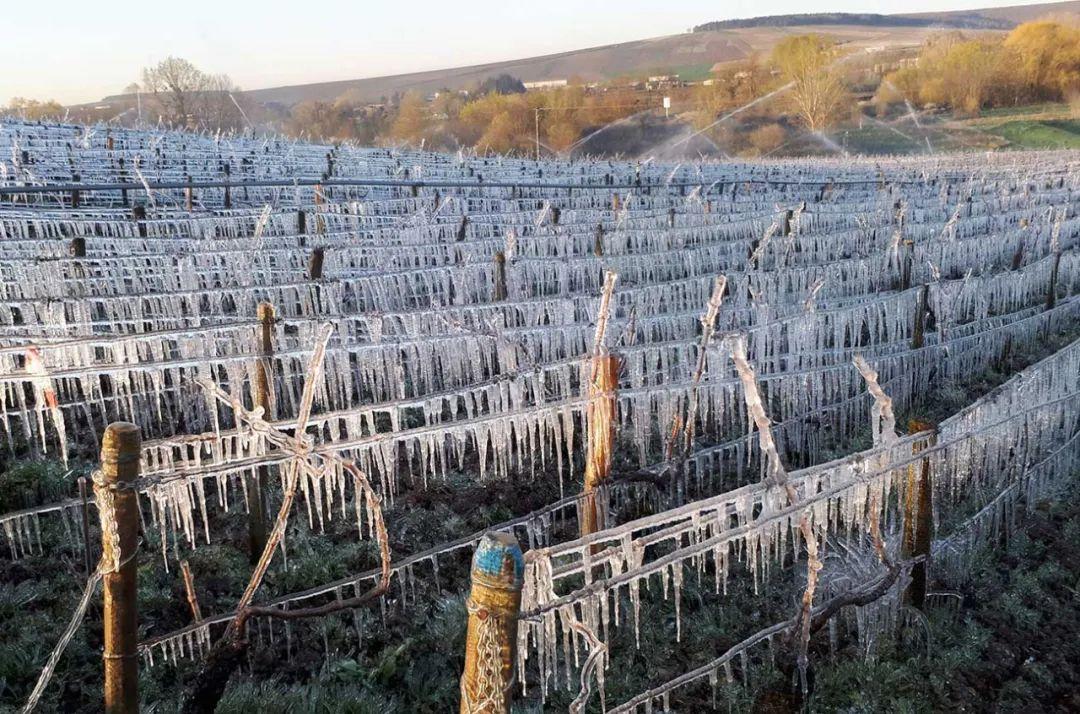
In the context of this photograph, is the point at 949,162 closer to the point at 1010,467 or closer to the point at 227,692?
the point at 1010,467

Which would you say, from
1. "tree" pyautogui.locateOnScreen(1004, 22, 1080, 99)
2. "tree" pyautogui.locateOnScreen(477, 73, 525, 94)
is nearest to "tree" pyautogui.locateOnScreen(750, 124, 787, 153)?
"tree" pyautogui.locateOnScreen(1004, 22, 1080, 99)

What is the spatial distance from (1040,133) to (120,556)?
206ft

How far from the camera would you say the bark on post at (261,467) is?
4.82m

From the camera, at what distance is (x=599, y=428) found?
4215mm

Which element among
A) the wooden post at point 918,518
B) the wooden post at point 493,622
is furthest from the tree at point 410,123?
the wooden post at point 493,622

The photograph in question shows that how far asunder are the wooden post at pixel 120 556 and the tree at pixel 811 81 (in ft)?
218

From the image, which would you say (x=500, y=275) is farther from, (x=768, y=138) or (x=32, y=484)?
(x=768, y=138)

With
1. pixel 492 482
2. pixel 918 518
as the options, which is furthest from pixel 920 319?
pixel 492 482

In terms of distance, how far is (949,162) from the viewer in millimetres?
38125

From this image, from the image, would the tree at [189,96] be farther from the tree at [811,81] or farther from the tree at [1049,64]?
the tree at [1049,64]

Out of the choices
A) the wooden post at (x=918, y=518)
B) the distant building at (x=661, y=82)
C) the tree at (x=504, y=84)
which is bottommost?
the wooden post at (x=918, y=518)

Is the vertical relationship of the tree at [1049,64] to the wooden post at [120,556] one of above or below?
above

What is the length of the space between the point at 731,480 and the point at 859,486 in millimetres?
2464

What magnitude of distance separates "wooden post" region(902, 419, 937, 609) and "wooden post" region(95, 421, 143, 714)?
3602mm
